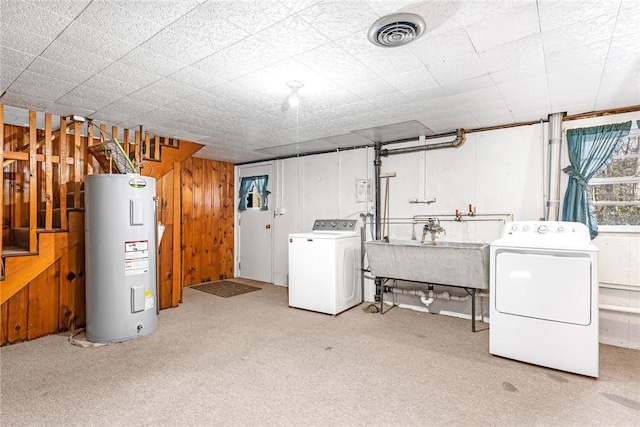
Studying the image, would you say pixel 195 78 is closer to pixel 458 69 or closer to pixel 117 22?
pixel 117 22

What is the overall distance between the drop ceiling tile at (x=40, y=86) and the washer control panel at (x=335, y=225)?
3337mm

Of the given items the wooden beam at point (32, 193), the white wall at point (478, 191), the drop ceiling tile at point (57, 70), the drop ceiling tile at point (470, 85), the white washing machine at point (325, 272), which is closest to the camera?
the drop ceiling tile at point (57, 70)

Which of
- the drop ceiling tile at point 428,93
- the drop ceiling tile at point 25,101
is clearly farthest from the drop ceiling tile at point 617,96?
the drop ceiling tile at point 25,101

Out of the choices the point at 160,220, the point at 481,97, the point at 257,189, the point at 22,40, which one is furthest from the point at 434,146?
the point at 22,40

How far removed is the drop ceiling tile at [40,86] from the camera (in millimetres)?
2484

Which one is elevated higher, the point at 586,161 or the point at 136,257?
the point at 586,161

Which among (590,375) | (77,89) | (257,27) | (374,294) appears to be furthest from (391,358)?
(77,89)

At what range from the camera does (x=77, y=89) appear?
2729 mm

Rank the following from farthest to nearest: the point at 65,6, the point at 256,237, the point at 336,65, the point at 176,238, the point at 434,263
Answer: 1. the point at 256,237
2. the point at 176,238
3. the point at 434,263
4. the point at 336,65
5. the point at 65,6

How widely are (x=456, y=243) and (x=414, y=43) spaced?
2711mm

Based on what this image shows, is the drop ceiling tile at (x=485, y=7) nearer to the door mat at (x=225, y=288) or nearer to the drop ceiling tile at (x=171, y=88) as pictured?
the drop ceiling tile at (x=171, y=88)

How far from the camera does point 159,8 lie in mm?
1683

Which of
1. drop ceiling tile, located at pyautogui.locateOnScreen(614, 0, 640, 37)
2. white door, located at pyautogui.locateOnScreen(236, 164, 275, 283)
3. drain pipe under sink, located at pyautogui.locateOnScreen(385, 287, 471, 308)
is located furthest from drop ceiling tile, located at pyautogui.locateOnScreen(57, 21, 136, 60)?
white door, located at pyautogui.locateOnScreen(236, 164, 275, 283)

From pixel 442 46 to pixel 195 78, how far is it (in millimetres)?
1802
